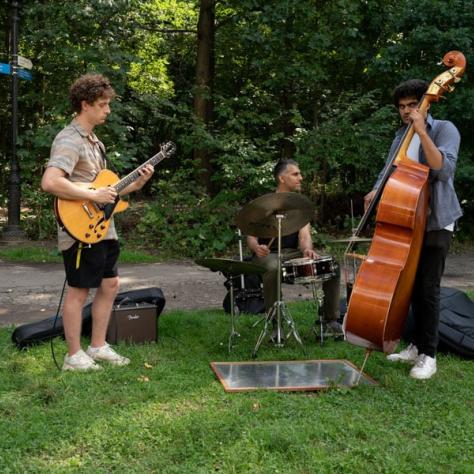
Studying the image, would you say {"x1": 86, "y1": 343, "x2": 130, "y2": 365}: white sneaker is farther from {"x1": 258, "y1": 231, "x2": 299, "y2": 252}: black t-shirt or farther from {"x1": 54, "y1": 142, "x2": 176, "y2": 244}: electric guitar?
{"x1": 258, "y1": 231, "x2": 299, "y2": 252}: black t-shirt

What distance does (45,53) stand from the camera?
10867 millimetres

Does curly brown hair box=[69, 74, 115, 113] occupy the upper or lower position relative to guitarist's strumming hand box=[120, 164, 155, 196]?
upper

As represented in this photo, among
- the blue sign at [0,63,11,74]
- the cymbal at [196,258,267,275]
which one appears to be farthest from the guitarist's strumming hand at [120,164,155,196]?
Answer: the blue sign at [0,63,11,74]

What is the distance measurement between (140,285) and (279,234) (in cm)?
305

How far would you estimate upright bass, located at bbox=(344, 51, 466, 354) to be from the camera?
402 centimetres

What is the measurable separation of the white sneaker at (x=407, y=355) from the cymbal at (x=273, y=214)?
1253 millimetres

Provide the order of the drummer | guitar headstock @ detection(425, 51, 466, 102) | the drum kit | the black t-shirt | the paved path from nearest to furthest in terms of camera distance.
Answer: guitar headstock @ detection(425, 51, 466, 102) → the drum kit → the drummer → the black t-shirt → the paved path

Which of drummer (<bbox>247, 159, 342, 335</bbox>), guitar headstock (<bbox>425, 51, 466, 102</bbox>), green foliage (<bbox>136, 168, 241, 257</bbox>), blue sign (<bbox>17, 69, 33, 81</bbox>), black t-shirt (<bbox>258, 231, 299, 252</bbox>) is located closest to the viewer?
guitar headstock (<bbox>425, 51, 466, 102</bbox>)

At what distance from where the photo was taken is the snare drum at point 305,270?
500cm

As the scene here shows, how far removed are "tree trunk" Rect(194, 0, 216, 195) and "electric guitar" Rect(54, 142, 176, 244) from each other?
24.3 feet

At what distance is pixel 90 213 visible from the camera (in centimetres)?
430

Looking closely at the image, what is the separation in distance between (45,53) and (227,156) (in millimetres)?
3514

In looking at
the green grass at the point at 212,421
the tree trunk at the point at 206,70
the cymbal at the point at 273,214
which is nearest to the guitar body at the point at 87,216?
the green grass at the point at 212,421

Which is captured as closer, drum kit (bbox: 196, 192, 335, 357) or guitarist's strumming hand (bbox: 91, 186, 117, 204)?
guitarist's strumming hand (bbox: 91, 186, 117, 204)
